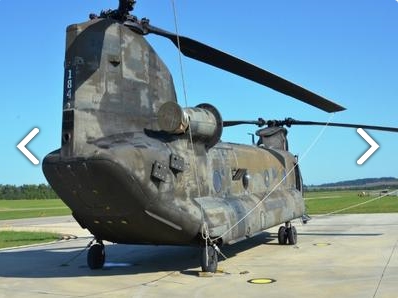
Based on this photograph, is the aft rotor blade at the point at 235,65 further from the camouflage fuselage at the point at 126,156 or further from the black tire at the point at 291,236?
the black tire at the point at 291,236

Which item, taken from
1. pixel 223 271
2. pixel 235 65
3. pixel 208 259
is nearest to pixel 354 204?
pixel 223 271

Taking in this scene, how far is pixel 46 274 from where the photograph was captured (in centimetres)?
1193

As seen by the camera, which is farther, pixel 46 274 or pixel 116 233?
pixel 46 274

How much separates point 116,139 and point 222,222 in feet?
9.97

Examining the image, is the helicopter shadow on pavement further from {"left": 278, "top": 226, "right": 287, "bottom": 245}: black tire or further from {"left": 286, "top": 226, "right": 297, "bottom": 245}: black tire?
{"left": 286, "top": 226, "right": 297, "bottom": 245}: black tire

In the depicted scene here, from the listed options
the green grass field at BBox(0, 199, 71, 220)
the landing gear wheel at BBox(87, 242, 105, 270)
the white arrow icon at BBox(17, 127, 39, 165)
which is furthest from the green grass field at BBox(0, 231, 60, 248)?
the green grass field at BBox(0, 199, 71, 220)

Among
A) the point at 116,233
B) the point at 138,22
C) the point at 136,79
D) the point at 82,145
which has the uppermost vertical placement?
the point at 138,22

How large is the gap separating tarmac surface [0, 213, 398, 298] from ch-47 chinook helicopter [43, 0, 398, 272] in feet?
2.69

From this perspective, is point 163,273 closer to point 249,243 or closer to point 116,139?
point 116,139

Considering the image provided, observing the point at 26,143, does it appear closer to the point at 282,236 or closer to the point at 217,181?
the point at 217,181

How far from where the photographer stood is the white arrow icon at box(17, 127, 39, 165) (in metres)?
9.62

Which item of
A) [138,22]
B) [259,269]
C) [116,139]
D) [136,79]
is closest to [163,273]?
[259,269]

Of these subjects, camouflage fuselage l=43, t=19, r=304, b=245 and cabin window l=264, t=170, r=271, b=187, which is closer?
camouflage fuselage l=43, t=19, r=304, b=245

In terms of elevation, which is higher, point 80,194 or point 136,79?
point 136,79
